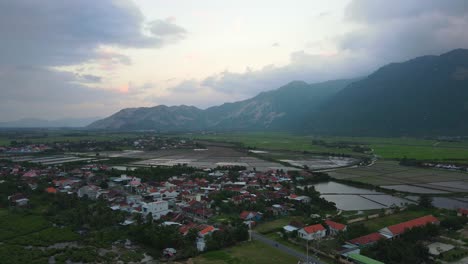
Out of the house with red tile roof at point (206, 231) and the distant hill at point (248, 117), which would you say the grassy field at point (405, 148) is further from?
the distant hill at point (248, 117)

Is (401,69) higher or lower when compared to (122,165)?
higher

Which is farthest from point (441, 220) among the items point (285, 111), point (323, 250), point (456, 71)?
point (285, 111)

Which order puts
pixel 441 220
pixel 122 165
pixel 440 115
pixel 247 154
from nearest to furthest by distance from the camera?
1. pixel 441 220
2. pixel 122 165
3. pixel 247 154
4. pixel 440 115

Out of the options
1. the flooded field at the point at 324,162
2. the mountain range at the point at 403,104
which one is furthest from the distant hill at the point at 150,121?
the flooded field at the point at 324,162

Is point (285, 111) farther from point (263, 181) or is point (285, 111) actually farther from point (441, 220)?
point (441, 220)

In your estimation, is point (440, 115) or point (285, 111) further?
point (285, 111)

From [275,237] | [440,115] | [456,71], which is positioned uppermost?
[456,71]

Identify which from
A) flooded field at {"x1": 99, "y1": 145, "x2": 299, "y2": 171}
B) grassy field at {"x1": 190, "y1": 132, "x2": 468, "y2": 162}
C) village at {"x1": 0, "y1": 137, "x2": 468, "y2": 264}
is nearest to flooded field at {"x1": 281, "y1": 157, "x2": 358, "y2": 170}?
flooded field at {"x1": 99, "y1": 145, "x2": 299, "y2": 171}
